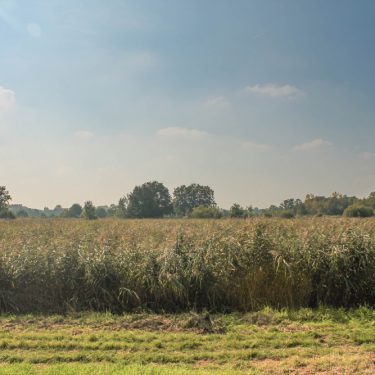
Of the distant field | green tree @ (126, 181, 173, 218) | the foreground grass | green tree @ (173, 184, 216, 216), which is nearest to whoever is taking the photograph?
the foreground grass

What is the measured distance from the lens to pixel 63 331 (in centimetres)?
637

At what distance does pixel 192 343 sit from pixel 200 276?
8.29 ft

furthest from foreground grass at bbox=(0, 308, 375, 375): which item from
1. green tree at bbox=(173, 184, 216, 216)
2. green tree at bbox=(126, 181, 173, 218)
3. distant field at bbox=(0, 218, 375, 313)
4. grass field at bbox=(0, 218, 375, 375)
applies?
green tree at bbox=(173, 184, 216, 216)

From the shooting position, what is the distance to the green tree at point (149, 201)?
7144 centimetres

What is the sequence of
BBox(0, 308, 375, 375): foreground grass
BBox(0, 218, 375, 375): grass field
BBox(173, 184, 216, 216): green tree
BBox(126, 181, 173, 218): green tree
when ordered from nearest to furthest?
1. BBox(0, 308, 375, 375): foreground grass
2. BBox(0, 218, 375, 375): grass field
3. BBox(126, 181, 173, 218): green tree
4. BBox(173, 184, 216, 216): green tree

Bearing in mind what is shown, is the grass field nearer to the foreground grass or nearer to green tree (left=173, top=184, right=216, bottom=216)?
the foreground grass

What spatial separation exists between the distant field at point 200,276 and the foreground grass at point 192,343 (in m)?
0.66

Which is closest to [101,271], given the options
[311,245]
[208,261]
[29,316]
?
[29,316]

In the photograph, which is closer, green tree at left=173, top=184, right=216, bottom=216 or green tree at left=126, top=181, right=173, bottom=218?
green tree at left=126, top=181, right=173, bottom=218

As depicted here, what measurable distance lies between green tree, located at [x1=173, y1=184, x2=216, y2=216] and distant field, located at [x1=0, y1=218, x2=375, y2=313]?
79275mm

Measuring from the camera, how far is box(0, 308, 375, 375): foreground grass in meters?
4.71

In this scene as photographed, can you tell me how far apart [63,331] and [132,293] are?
1.92 m

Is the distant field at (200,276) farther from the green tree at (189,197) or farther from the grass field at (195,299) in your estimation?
the green tree at (189,197)

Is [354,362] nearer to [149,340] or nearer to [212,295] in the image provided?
[149,340]
